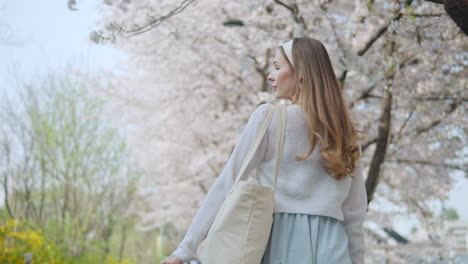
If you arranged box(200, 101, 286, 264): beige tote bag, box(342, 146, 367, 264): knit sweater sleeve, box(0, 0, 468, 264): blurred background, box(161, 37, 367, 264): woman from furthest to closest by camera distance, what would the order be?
box(0, 0, 468, 264): blurred background
box(342, 146, 367, 264): knit sweater sleeve
box(161, 37, 367, 264): woman
box(200, 101, 286, 264): beige tote bag

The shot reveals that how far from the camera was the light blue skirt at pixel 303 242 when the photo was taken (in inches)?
54.9

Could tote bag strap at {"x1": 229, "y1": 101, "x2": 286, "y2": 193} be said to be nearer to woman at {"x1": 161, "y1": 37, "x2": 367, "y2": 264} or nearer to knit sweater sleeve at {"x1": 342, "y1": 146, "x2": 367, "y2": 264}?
woman at {"x1": 161, "y1": 37, "x2": 367, "y2": 264}

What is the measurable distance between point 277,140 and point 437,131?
187 inches

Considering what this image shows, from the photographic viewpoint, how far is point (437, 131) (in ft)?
18.4

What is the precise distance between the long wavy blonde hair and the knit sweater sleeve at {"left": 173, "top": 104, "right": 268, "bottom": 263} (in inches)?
6.0

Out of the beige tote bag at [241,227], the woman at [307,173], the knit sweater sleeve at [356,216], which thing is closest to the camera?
the beige tote bag at [241,227]

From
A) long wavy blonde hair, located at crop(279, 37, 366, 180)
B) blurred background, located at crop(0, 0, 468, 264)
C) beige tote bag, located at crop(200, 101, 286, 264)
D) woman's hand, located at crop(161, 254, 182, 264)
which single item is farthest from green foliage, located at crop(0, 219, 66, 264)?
long wavy blonde hair, located at crop(279, 37, 366, 180)

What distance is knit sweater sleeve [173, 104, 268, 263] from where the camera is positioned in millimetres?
1386

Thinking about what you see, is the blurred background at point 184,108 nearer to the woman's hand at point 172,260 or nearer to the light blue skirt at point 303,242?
the light blue skirt at point 303,242

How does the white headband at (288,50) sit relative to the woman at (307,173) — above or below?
above

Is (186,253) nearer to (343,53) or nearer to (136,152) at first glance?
(343,53)

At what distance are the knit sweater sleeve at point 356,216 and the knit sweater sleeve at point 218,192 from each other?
388mm

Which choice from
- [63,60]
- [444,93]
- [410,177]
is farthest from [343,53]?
[63,60]

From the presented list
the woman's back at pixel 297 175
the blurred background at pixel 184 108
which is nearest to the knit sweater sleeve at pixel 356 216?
the woman's back at pixel 297 175
